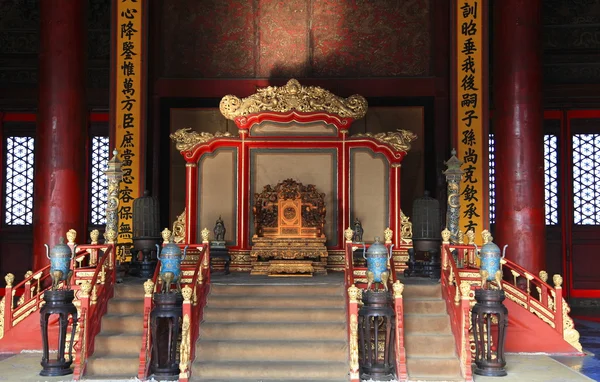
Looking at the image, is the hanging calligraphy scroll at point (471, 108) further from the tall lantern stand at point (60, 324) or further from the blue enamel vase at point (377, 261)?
the tall lantern stand at point (60, 324)

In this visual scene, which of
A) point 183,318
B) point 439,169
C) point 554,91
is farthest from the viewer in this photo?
point 554,91

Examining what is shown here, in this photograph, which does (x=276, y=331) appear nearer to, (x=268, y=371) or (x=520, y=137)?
(x=268, y=371)

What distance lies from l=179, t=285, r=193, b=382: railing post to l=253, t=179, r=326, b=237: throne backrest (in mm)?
2794

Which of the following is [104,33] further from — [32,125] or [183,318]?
[183,318]

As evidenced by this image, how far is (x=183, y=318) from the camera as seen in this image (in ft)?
19.8

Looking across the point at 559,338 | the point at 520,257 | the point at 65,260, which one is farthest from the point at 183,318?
the point at 520,257

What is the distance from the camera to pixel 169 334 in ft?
20.1

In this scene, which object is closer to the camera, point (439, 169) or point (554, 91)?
point (439, 169)

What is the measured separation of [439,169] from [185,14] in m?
3.79

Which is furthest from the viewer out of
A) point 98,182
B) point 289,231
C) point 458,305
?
point 98,182

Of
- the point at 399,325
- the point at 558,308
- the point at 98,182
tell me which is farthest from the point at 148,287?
the point at 98,182

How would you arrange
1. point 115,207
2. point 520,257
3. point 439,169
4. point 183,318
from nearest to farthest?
point 183,318 < point 115,207 < point 520,257 < point 439,169

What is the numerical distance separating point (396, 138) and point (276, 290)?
9.39 ft

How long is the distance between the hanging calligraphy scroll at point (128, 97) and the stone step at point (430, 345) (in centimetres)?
435
